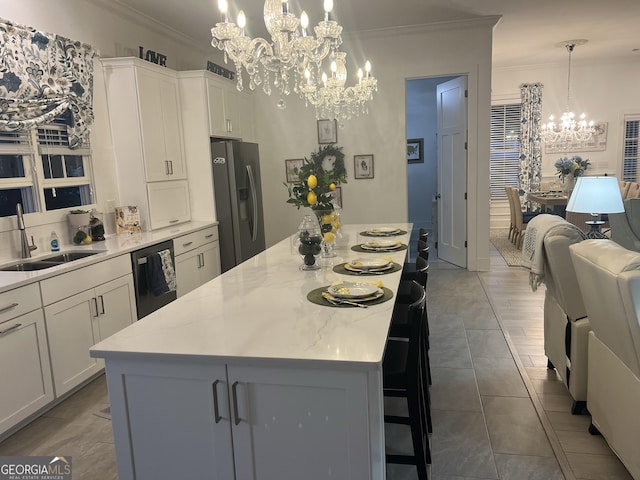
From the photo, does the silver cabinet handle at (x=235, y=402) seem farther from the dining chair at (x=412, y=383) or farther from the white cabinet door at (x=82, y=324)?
the white cabinet door at (x=82, y=324)

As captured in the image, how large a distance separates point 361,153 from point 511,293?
8.31ft

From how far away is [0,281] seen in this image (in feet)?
8.51

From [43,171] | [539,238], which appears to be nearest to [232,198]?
[43,171]

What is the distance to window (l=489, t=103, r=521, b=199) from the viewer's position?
888 centimetres

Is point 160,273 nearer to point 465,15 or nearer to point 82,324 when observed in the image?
point 82,324

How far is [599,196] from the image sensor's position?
3342 millimetres

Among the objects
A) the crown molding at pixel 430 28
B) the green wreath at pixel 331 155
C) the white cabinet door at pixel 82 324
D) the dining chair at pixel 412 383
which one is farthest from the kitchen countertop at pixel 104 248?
the crown molding at pixel 430 28

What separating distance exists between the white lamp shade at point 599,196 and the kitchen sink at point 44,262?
11.6 feet

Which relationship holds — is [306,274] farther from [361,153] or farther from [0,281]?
[361,153]

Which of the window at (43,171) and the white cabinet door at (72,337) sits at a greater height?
the window at (43,171)

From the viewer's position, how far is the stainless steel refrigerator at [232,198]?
5051 mm

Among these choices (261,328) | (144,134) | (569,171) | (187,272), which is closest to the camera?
(261,328)

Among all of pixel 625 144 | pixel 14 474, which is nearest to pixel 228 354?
pixel 14 474

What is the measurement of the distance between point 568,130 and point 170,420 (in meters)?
8.33
